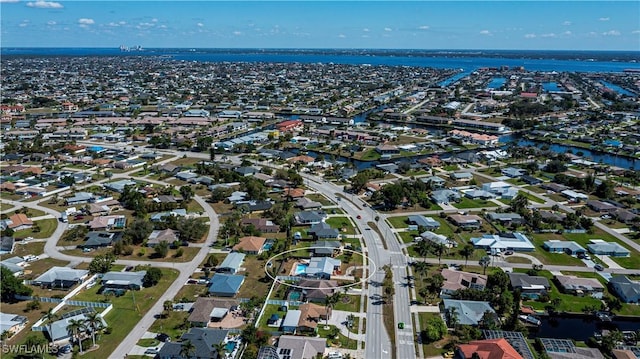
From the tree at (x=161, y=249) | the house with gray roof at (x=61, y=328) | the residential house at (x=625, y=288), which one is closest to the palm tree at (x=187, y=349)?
the house with gray roof at (x=61, y=328)

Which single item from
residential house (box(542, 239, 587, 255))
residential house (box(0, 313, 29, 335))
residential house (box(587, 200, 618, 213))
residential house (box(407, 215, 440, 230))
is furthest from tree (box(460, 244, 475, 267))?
residential house (box(0, 313, 29, 335))

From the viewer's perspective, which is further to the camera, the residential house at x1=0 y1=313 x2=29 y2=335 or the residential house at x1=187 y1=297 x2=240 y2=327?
the residential house at x1=187 y1=297 x2=240 y2=327

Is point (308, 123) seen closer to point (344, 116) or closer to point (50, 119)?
point (344, 116)

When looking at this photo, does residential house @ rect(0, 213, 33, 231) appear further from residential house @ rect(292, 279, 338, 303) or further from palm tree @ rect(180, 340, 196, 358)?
residential house @ rect(292, 279, 338, 303)

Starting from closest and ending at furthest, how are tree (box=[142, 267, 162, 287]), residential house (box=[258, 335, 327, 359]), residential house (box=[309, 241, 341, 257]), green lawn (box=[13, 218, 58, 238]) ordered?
residential house (box=[258, 335, 327, 359]), tree (box=[142, 267, 162, 287]), residential house (box=[309, 241, 341, 257]), green lawn (box=[13, 218, 58, 238])

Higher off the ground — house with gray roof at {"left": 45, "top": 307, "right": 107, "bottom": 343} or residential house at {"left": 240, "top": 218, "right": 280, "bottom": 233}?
residential house at {"left": 240, "top": 218, "right": 280, "bottom": 233}

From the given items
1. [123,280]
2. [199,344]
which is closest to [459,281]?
[199,344]

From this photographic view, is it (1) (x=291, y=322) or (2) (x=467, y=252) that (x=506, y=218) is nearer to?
(2) (x=467, y=252)

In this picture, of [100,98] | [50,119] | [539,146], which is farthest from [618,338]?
[100,98]
